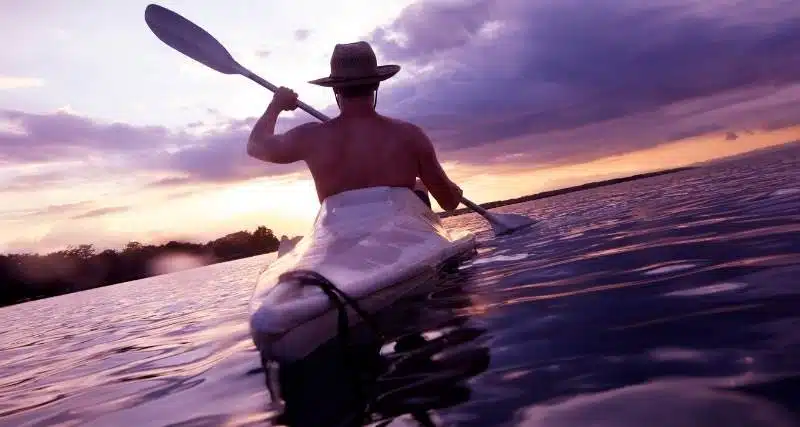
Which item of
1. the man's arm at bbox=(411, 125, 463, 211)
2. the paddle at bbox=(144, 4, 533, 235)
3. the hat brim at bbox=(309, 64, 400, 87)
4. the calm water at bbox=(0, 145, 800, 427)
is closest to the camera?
the calm water at bbox=(0, 145, 800, 427)

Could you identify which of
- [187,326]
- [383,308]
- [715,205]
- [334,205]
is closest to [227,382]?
[383,308]

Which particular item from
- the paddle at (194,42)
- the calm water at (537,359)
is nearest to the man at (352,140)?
the calm water at (537,359)

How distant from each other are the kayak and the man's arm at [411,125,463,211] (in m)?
0.39

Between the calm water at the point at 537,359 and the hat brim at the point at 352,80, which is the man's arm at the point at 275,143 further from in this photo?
the calm water at the point at 537,359

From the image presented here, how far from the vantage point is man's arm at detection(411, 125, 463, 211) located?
17.3 ft

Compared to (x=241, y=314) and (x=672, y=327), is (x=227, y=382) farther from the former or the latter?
(x=241, y=314)

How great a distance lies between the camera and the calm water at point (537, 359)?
1921 millimetres

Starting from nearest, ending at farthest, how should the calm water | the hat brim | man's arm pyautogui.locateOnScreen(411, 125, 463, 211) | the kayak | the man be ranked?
1. the calm water
2. the kayak
3. the man
4. the hat brim
5. man's arm pyautogui.locateOnScreen(411, 125, 463, 211)

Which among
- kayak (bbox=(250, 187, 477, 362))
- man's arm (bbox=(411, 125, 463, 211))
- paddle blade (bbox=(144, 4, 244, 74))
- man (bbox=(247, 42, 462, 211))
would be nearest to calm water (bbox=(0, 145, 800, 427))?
kayak (bbox=(250, 187, 477, 362))

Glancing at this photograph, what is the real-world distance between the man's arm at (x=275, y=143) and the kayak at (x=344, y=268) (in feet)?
1.76

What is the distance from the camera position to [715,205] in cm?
832

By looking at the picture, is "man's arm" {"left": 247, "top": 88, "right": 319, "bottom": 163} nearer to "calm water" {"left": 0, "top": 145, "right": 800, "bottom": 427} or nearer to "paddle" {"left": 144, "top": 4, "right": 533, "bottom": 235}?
"calm water" {"left": 0, "top": 145, "right": 800, "bottom": 427}

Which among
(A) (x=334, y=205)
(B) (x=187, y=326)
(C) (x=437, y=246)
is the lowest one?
(B) (x=187, y=326)

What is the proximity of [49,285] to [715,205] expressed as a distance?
60.0 meters
